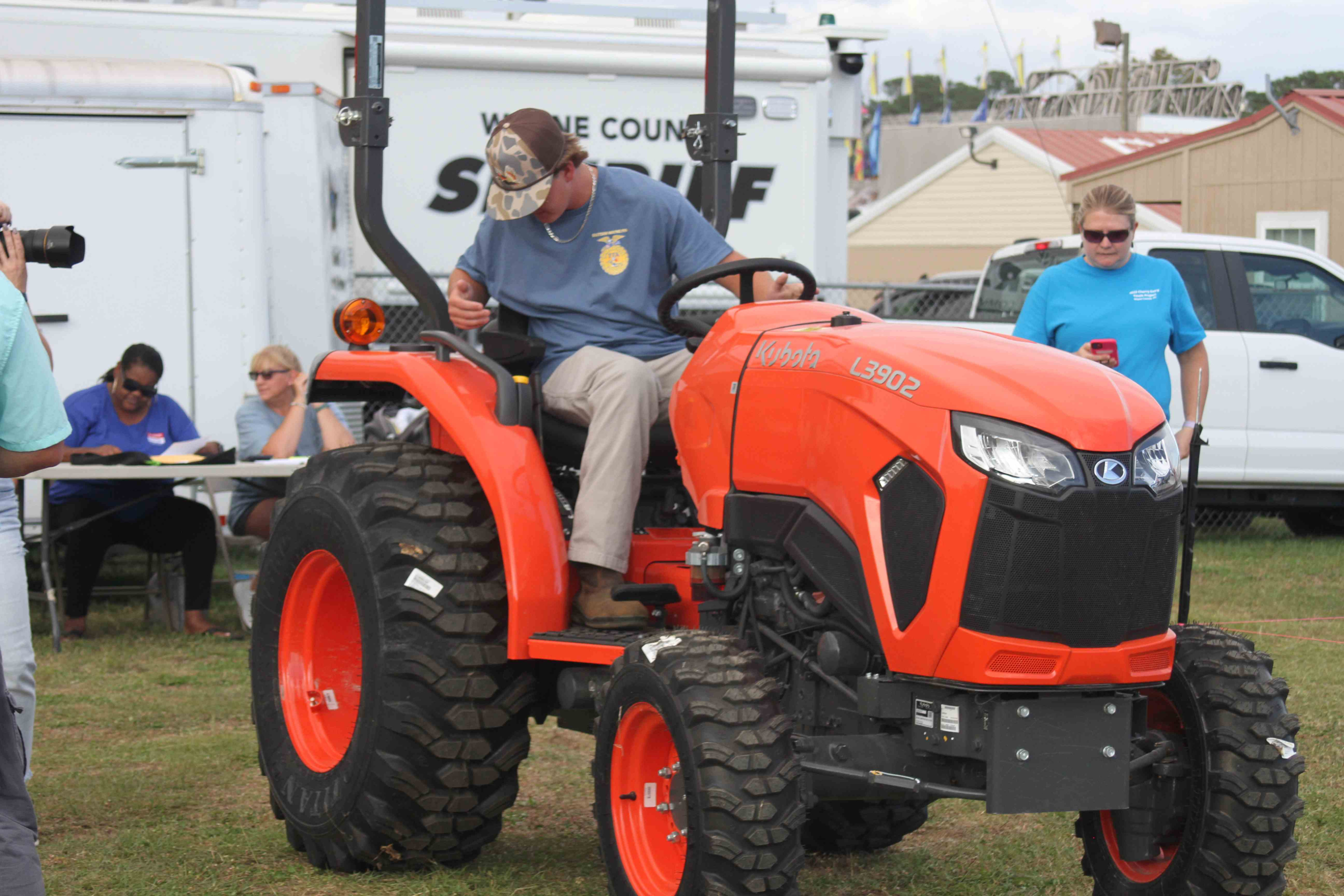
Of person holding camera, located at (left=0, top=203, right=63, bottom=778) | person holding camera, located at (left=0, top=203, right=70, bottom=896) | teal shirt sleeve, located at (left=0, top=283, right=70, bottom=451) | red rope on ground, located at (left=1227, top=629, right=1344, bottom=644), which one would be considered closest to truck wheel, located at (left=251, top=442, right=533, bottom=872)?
person holding camera, located at (left=0, top=203, right=63, bottom=778)

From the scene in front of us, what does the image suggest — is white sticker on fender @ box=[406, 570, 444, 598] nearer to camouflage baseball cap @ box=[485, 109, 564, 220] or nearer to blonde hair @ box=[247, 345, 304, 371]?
camouflage baseball cap @ box=[485, 109, 564, 220]

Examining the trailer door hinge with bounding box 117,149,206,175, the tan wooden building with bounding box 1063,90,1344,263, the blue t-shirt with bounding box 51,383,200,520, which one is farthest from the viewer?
the tan wooden building with bounding box 1063,90,1344,263

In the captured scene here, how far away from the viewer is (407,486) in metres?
4.12

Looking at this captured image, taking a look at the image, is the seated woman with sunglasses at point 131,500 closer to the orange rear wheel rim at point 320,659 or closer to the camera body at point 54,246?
the orange rear wheel rim at point 320,659

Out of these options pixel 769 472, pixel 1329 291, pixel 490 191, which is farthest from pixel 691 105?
pixel 769 472

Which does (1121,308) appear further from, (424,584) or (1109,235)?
(424,584)

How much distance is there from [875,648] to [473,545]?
119 centimetres

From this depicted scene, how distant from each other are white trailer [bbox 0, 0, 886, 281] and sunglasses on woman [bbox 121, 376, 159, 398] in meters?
2.20

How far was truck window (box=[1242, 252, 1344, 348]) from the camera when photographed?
34.4ft

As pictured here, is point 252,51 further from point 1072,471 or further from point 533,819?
point 1072,471

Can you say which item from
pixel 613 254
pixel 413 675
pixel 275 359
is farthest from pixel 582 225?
pixel 275 359

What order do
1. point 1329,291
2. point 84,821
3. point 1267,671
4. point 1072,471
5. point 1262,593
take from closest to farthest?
point 1072,471, point 1267,671, point 84,821, point 1262,593, point 1329,291

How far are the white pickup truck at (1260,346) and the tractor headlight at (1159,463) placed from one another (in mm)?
7146

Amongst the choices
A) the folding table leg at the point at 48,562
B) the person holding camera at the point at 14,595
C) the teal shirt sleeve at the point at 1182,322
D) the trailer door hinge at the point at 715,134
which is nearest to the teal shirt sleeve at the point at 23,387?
the person holding camera at the point at 14,595
